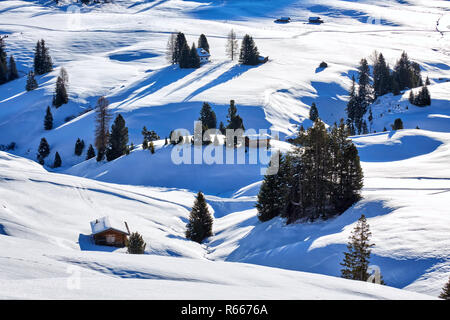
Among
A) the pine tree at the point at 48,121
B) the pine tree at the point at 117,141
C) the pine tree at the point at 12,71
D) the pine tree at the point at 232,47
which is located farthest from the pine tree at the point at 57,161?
the pine tree at the point at 232,47

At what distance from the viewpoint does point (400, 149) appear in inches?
2189

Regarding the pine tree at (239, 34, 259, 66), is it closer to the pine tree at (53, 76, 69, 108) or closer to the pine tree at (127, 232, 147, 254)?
the pine tree at (53, 76, 69, 108)

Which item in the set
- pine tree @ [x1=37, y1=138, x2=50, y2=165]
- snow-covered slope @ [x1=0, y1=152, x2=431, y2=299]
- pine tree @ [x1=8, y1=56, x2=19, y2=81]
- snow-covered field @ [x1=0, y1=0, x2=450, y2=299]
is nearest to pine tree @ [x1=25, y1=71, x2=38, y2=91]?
snow-covered field @ [x1=0, y1=0, x2=450, y2=299]

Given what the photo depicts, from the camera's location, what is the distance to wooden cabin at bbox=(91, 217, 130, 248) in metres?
31.5

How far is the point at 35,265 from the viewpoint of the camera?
11.9 m

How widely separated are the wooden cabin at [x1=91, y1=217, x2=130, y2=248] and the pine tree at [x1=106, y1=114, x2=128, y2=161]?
3031cm

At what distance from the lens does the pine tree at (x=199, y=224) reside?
123 feet

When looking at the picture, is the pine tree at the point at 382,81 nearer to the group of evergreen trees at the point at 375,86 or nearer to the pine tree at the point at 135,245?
the group of evergreen trees at the point at 375,86

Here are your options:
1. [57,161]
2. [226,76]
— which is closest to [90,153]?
[57,161]

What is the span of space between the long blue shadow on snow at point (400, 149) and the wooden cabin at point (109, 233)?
107ft

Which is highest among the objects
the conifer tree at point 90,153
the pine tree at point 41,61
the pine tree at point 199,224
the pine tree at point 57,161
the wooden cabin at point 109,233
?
the pine tree at point 41,61

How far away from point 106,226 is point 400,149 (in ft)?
125
